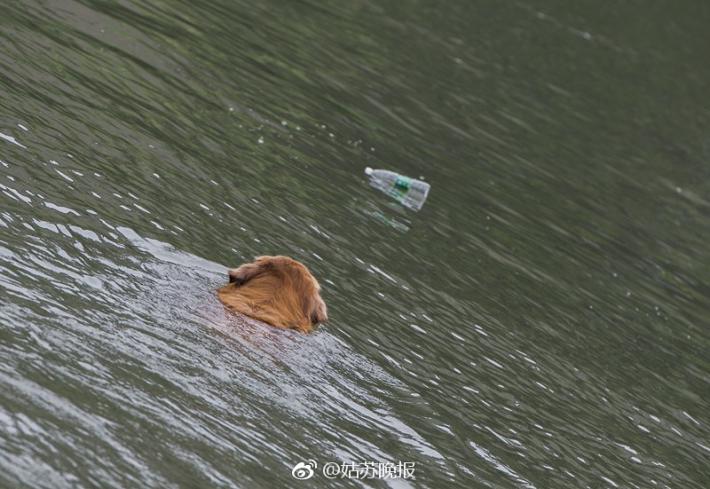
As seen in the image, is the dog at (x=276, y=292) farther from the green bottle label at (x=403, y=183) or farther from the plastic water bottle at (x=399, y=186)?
the green bottle label at (x=403, y=183)

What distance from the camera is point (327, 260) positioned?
15875 millimetres

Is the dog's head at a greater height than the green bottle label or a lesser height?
lesser

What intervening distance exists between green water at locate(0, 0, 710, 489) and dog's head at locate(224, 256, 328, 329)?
401mm

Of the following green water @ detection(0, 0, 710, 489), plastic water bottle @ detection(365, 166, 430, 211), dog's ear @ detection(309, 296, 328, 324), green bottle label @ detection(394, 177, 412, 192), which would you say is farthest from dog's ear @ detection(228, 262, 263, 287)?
green bottle label @ detection(394, 177, 412, 192)

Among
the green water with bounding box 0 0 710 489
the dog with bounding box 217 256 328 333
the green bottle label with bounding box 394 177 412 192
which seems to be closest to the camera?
the green water with bounding box 0 0 710 489

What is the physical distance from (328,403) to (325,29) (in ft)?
54.5

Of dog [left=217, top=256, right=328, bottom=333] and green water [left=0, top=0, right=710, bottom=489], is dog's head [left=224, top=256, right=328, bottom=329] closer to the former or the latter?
dog [left=217, top=256, right=328, bottom=333]

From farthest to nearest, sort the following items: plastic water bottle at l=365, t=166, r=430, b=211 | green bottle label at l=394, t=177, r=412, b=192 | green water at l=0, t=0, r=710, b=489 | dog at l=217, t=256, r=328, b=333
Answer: green bottle label at l=394, t=177, r=412, b=192 < plastic water bottle at l=365, t=166, r=430, b=211 < dog at l=217, t=256, r=328, b=333 < green water at l=0, t=0, r=710, b=489

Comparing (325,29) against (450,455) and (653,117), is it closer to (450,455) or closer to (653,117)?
(653,117)

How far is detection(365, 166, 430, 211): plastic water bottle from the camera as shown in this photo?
65.0ft

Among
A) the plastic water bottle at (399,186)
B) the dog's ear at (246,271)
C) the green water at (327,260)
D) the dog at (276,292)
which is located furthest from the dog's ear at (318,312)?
the plastic water bottle at (399,186)

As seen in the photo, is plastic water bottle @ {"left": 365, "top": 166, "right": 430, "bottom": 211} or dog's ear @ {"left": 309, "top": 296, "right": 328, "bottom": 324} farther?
plastic water bottle @ {"left": 365, "top": 166, "right": 430, "bottom": 211}

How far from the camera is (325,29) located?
2723 cm

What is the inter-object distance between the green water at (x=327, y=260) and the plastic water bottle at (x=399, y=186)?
318mm
